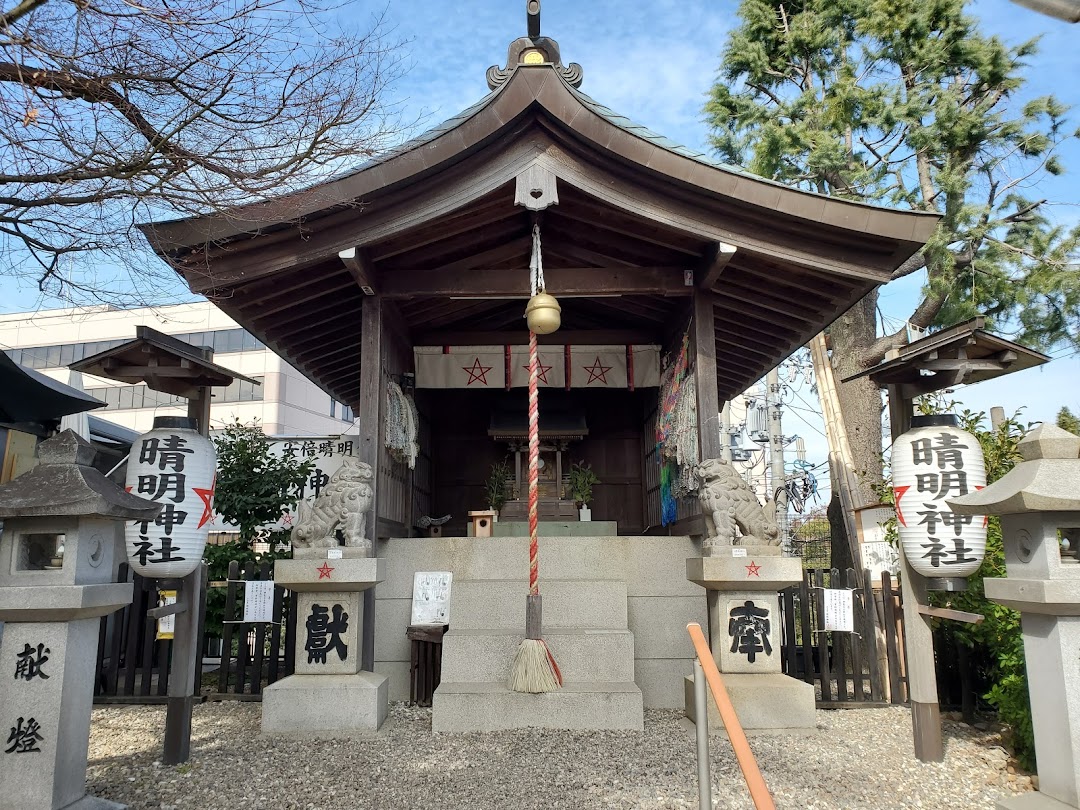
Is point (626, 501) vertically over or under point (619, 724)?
over

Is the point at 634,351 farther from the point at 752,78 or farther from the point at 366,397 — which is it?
the point at 752,78

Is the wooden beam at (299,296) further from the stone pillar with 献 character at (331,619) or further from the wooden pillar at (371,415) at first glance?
the stone pillar with 献 character at (331,619)

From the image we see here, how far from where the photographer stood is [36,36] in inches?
143

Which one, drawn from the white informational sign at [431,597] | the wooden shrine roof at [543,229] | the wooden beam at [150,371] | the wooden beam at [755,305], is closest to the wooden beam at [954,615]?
the wooden shrine roof at [543,229]

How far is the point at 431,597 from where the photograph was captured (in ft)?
24.2

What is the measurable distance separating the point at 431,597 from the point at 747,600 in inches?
124

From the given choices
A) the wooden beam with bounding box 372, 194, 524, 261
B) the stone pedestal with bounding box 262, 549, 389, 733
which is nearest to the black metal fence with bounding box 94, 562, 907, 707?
the stone pedestal with bounding box 262, 549, 389, 733

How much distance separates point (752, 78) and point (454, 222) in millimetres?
9131

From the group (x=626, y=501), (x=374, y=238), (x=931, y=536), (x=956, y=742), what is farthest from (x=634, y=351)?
(x=956, y=742)

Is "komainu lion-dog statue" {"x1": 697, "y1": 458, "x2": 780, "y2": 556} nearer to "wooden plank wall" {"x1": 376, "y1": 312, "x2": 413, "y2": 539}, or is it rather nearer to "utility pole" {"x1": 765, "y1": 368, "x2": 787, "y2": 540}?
"wooden plank wall" {"x1": 376, "y1": 312, "x2": 413, "y2": 539}

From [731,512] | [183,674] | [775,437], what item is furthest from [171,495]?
[775,437]

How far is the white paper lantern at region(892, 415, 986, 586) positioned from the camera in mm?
5316

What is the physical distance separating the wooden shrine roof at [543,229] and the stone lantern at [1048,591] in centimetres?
306

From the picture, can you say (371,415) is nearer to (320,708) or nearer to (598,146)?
(320,708)
